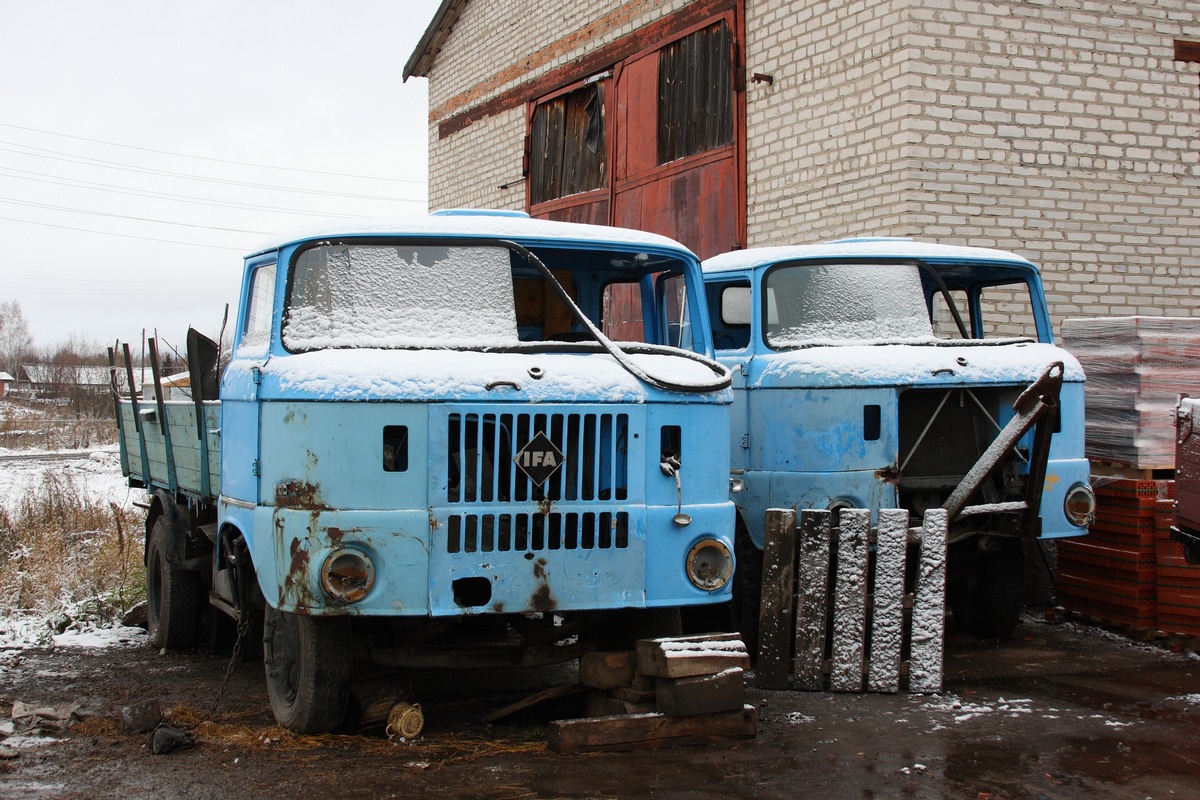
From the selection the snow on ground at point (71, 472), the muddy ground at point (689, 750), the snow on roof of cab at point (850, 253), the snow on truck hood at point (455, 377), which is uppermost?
the snow on roof of cab at point (850, 253)

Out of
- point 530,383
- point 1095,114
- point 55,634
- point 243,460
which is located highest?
point 1095,114

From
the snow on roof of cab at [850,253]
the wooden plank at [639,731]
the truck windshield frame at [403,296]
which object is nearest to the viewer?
the wooden plank at [639,731]

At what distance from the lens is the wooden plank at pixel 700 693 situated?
16.9ft

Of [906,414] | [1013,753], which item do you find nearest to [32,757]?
[1013,753]

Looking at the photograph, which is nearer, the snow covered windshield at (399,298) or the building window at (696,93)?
the snow covered windshield at (399,298)

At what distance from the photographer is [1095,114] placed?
1087 cm

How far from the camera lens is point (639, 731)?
5129mm

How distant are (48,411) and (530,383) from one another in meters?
44.6

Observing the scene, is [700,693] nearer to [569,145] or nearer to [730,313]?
[730,313]

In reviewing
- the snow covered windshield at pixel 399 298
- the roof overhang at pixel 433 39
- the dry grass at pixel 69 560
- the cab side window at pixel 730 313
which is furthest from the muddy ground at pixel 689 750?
the roof overhang at pixel 433 39

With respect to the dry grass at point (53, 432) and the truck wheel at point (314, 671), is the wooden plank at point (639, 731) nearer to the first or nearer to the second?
the truck wheel at point (314, 671)

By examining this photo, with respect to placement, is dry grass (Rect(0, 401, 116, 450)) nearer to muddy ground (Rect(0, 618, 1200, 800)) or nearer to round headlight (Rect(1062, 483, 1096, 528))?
muddy ground (Rect(0, 618, 1200, 800))

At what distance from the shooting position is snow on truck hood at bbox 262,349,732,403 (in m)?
4.91

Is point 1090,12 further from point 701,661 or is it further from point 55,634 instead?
point 55,634
